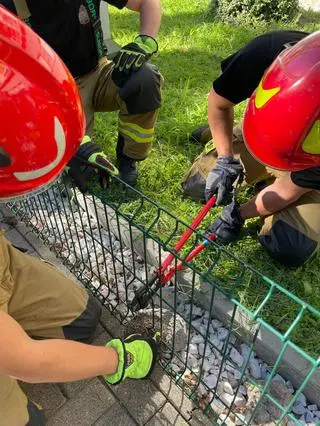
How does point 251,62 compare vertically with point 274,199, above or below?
above

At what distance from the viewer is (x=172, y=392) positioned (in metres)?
2.05

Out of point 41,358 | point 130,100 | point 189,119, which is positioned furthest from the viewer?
point 189,119

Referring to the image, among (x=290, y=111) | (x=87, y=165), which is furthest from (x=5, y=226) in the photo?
(x=290, y=111)

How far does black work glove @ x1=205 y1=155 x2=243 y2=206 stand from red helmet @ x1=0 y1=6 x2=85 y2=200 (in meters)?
1.13

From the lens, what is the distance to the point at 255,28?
5074 mm

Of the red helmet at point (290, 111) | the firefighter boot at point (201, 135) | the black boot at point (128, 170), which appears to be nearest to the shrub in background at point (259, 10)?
the firefighter boot at point (201, 135)

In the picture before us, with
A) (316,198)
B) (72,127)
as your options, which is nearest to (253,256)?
(316,198)

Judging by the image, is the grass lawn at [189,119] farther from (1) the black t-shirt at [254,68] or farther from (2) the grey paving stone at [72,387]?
(2) the grey paving stone at [72,387]

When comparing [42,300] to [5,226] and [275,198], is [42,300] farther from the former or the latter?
[275,198]

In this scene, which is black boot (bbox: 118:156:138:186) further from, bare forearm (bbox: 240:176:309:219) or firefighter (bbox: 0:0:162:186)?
bare forearm (bbox: 240:176:309:219)

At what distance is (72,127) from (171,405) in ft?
4.70

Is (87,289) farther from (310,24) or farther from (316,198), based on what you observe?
(310,24)

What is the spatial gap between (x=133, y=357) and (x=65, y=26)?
2.07 meters

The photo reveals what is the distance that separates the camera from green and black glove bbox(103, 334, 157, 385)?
184cm
